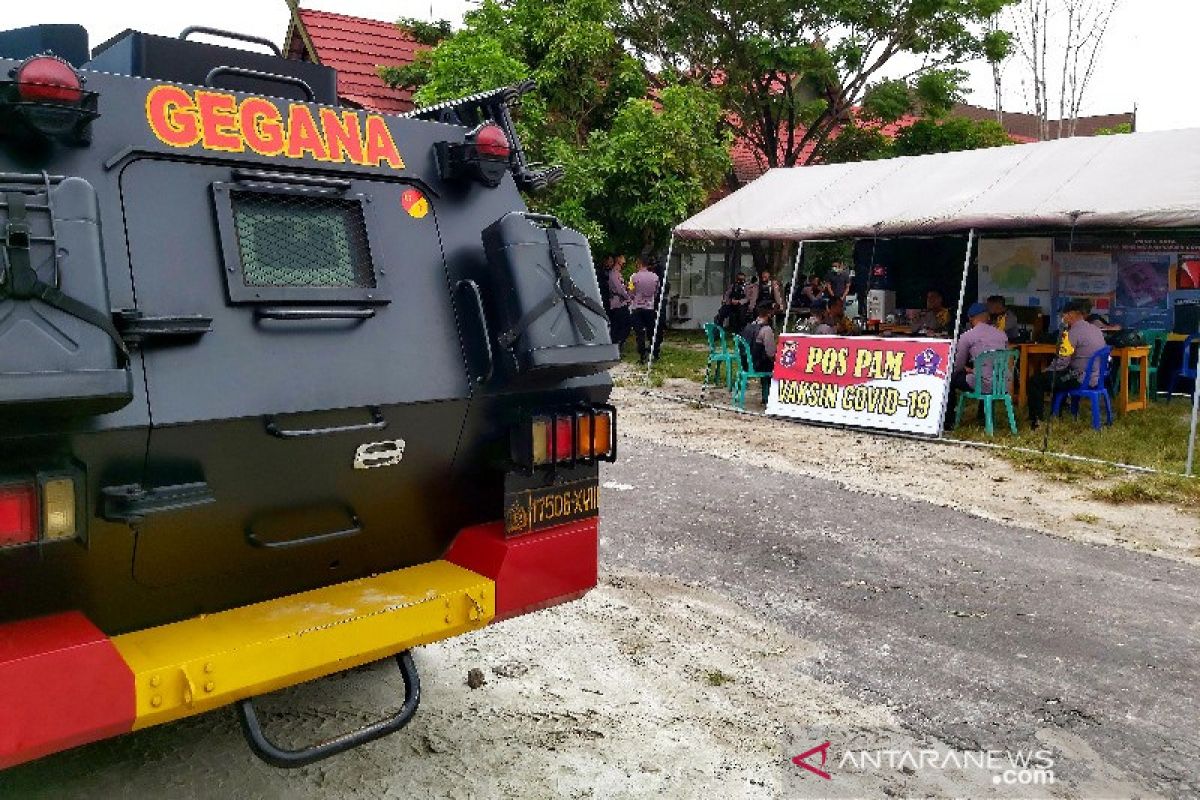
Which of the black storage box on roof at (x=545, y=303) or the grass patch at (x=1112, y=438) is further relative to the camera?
the grass patch at (x=1112, y=438)

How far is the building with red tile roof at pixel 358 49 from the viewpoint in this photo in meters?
17.0

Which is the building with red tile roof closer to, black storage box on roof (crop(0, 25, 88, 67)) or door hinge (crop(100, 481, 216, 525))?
black storage box on roof (crop(0, 25, 88, 67))

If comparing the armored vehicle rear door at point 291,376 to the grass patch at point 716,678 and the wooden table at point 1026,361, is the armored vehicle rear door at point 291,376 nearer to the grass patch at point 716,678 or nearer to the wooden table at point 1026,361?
the grass patch at point 716,678

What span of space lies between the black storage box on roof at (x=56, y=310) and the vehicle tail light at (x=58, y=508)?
0.18 metres

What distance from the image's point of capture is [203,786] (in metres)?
3.12

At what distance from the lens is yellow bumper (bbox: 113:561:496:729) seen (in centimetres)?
242

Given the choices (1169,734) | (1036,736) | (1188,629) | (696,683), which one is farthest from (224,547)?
(1188,629)

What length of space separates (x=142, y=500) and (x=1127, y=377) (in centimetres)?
1131

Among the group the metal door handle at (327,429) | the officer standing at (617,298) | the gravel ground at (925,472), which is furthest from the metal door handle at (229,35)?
the officer standing at (617,298)

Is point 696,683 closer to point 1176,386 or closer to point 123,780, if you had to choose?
point 123,780

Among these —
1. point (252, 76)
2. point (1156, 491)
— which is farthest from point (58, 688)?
point (1156, 491)

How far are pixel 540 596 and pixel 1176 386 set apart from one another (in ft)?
41.3

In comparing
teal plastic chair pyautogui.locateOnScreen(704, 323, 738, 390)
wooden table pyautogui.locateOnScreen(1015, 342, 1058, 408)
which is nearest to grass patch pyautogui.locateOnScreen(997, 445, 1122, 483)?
wooden table pyautogui.locateOnScreen(1015, 342, 1058, 408)

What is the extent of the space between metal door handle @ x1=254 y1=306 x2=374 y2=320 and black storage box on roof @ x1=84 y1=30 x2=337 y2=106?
0.74 metres
